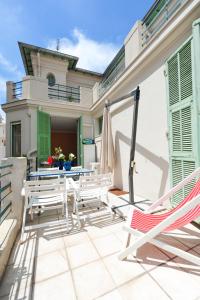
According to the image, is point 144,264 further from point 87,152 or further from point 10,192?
point 87,152

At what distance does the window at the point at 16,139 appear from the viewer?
23.2ft

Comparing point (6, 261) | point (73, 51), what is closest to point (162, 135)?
point (6, 261)

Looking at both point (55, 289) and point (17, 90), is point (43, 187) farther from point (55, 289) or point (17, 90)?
point (17, 90)

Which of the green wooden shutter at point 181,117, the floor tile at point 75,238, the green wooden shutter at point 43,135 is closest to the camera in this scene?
the floor tile at point 75,238

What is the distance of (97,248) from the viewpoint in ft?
6.88

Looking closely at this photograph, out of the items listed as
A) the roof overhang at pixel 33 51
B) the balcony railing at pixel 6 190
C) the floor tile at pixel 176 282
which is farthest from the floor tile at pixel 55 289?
the roof overhang at pixel 33 51

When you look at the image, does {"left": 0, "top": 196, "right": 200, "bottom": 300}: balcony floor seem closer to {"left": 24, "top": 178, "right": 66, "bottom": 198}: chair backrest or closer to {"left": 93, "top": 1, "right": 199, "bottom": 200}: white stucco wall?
{"left": 24, "top": 178, "right": 66, "bottom": 198}: chair backrest

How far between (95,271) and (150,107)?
3517mm

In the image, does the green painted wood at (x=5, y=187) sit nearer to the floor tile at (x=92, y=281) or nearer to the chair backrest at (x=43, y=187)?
the chair backrest at (x=43, y=187)

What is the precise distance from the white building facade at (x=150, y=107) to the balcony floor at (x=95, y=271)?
152 centimetres

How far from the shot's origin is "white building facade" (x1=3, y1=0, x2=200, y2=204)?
2604mm

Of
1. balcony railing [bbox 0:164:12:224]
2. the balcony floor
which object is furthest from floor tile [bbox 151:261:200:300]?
balcony railing [bbox 0:164:12:224]

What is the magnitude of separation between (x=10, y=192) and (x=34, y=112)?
4.82 metres

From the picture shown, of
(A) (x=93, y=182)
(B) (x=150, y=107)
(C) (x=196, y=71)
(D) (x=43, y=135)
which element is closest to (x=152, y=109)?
(B) (x=150, y=107)
